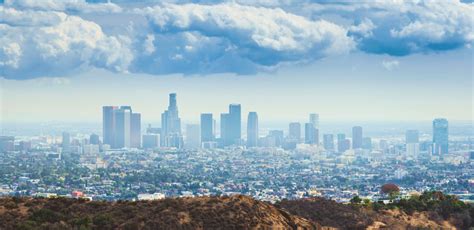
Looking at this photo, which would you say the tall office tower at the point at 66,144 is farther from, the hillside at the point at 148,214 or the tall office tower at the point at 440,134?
Answer: the hillside at the point at 148,214

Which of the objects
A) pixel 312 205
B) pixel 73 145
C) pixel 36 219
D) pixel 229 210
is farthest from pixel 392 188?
pixel 73 145

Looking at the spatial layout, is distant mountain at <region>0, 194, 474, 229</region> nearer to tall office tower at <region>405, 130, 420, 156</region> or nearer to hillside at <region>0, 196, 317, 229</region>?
hillside at <region>0, 196, 317, 229</region>

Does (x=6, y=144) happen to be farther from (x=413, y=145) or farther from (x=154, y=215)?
(x=154, y=215)

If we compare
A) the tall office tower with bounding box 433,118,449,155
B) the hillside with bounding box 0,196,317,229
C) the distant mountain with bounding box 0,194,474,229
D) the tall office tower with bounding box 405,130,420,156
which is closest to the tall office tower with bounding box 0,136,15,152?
the tall office tower with bounding box 405,130,420,156

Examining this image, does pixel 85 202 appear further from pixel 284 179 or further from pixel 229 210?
pixel 284 179

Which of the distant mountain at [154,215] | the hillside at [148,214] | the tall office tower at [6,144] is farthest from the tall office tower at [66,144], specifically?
the hillside at [148,214]

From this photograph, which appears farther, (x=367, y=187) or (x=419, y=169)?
(x=419, y=169)

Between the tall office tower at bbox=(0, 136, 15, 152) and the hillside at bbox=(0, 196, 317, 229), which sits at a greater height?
the hillside at bbox=(0, 196, 317, 229)

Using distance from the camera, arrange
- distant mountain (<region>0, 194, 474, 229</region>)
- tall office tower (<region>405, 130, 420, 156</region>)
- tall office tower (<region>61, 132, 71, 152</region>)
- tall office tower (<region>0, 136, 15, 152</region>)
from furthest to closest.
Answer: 1. tall office tower (<region>61, 132, 71, 152</region>)
2. tall office tower (<region>405, 130, 420, 156</region>)
3. tall office tower (<region>0, 136, 15, 152</region>)
4. distant mountain (<region>0, 194, 474, 229</region>)
